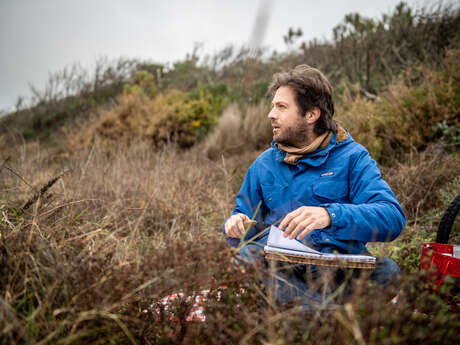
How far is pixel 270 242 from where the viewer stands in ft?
5.60

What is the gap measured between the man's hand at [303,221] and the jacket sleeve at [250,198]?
27.2 inches

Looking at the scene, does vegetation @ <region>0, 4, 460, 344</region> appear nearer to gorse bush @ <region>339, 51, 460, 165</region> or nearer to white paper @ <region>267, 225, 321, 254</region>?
gorse bush @ <region>339, 51, 460, 165</region>

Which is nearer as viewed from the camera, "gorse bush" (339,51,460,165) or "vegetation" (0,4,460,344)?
"vegetation" (0,4,460,344)

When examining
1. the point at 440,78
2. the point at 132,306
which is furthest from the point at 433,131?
the point at 132,306

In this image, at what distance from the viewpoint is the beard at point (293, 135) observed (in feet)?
7.50

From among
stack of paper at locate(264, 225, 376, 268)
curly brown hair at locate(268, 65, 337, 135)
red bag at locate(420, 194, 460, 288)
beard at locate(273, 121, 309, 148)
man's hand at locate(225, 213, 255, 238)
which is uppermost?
curly brown hair at locate(268, 65, 337, 135)

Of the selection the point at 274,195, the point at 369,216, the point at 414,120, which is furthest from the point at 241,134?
the point at 369,216

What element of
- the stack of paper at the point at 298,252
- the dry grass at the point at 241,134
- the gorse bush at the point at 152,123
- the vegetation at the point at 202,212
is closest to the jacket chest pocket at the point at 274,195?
the stack of paper at the point at 298,252

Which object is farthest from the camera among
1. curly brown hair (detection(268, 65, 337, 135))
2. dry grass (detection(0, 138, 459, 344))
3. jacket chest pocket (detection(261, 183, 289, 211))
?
curly brown hair (detection(268, 65, 337, 135))

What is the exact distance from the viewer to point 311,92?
92.4 inches

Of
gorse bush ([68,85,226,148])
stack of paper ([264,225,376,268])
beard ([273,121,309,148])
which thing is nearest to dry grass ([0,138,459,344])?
stack of paper ([264,225,376,268])

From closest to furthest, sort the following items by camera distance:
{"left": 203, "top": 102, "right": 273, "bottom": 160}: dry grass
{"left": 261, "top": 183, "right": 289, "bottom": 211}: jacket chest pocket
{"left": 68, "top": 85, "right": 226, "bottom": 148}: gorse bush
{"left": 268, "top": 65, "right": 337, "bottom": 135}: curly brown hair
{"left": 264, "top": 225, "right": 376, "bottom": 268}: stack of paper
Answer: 1. {"left": 264, "top": 225, "right": 376, "bottom": 268}: stack of paper
2. {"left": 261, "top": 183, "right": 289, "bottom": 211}: jacket chest pocket
3. {"left": 268, "top": 65, "right": 337, "bottom": 135}: curly brown hair
4. {"left": 203, "top": 102, "right": 273, "bottom": 160}: dry grass
5. {"left": 68, "top": 85, "right": 226, "bottom": 148}: gorse bush

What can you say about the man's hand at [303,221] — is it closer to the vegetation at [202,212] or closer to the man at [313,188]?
the man at [313,188]

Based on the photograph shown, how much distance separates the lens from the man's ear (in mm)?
2322
